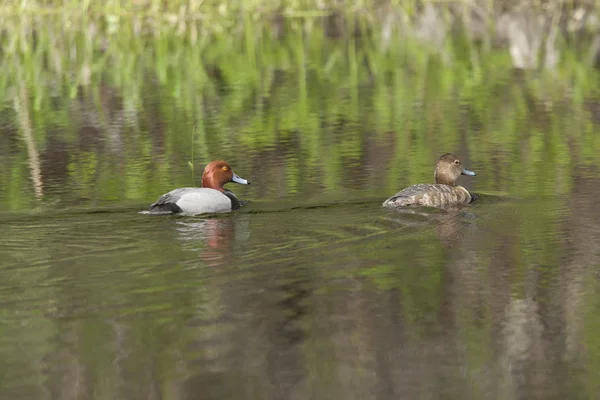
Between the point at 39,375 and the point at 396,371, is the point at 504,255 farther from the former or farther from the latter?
the point at 39,375

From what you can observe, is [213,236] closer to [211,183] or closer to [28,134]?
[211,183]

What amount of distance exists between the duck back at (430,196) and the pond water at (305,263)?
0.13 meters

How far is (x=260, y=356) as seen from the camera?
218 inches

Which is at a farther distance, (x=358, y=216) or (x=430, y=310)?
(x=358, y=216)

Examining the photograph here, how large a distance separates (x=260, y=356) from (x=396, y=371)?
1.93ft

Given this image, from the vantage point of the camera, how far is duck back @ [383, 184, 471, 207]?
888cm

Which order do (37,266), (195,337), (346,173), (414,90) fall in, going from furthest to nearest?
(414,90) → (346,173) → (37,266) → (195,337)

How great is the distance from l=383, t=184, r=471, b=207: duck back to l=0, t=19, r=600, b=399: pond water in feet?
0.41

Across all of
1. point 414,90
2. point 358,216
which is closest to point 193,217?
point 358,216

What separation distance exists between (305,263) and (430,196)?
79.0 inches

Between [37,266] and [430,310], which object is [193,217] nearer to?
[37,266]

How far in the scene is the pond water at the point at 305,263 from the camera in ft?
17.6

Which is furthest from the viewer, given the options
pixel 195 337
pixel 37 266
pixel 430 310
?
pixel 37 266

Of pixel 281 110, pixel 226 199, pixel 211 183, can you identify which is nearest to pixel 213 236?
pixel 226 199
